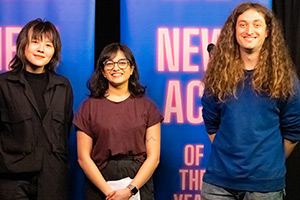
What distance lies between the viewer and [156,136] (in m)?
2.67

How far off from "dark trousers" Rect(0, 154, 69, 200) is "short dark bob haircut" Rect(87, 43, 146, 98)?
448 mm

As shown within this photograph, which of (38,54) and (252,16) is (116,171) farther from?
(252,16)

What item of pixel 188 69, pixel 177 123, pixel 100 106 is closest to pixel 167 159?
pixel 177 123

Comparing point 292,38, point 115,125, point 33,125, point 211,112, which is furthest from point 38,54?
point 292,38

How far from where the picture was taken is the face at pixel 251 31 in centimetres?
217

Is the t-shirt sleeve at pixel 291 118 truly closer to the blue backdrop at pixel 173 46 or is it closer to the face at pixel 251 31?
the face at pixel 251 31

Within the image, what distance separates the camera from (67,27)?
10.7 ft

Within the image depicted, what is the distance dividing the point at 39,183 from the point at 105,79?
2.40ft

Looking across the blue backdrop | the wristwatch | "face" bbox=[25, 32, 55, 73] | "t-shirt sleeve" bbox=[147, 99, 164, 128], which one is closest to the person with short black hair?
"face" bbox=[25, 32, 55, 73]

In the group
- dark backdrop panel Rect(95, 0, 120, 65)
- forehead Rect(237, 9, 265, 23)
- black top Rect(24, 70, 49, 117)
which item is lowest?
black top Rect(24, 70, 49, 117)

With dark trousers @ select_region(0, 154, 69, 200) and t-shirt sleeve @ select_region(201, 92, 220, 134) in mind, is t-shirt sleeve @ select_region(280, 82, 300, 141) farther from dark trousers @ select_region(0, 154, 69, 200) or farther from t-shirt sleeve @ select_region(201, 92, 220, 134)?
dark trousers @ select_region(0, 154, 69, 200)

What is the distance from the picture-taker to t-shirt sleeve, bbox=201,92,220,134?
2.25m

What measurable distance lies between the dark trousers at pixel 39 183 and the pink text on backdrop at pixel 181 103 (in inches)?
38.7

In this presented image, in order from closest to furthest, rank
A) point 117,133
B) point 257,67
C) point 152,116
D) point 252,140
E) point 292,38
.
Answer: point 252,140
point 257,67
point 117,133
point 152,116
point 292,38
